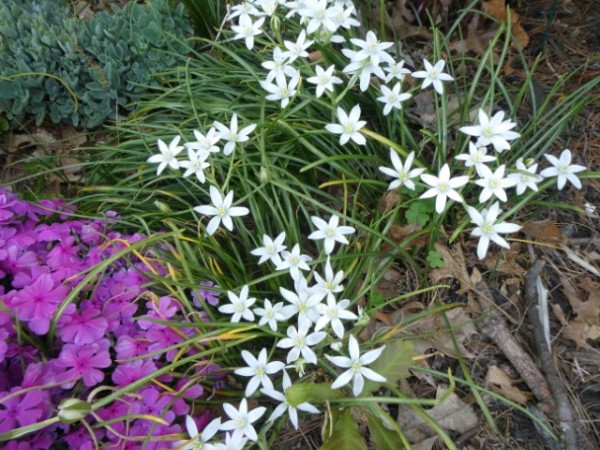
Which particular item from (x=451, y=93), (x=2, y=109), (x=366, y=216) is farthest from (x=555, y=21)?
(x=2, y=109)

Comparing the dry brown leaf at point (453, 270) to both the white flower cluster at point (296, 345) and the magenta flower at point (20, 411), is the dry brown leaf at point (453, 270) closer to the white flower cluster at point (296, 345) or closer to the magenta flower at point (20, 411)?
the white flower cluster at point (296, 345)

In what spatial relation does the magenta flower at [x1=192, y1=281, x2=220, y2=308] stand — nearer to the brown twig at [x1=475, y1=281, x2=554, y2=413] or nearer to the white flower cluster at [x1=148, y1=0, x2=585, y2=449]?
the white flower cluster at [x1=148, y1=0, x2=585, y2=449]

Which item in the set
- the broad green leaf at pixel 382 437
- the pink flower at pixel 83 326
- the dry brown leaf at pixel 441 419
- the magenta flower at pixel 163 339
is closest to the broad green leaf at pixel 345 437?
the broad green leaf at pixel 382 437

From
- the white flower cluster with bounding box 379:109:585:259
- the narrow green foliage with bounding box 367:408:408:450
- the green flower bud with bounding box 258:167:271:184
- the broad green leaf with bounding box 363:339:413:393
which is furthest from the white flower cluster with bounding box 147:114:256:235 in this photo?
the narrow green foliage with bounding box 367:408:408:450

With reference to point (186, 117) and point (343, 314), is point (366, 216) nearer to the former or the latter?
point (343, 314)

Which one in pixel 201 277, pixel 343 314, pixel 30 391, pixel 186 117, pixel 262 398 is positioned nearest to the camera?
pixel 30 391

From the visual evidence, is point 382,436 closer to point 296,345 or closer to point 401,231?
point 296,345
